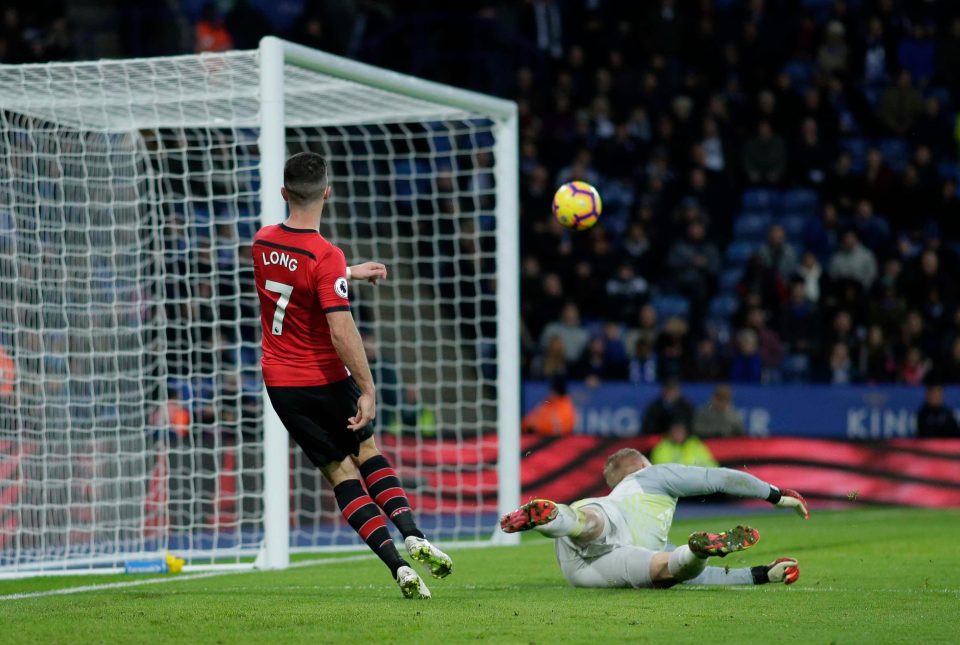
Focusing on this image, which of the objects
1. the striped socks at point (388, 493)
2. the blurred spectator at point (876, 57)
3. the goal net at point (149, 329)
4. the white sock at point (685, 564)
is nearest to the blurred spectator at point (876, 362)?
the goal net at point (149, 329)

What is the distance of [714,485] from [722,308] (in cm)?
1099

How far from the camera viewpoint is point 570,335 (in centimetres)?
1664

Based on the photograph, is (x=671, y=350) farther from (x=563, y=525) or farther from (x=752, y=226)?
(x=563, y=525)

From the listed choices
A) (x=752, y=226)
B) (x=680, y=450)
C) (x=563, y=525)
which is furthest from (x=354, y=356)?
(x=752, y=226)

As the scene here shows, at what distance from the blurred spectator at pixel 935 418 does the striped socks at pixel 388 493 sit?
9297 millimetres

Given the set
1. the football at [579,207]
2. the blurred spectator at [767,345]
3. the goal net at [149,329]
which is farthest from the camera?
the blurred spectator at [767,345]

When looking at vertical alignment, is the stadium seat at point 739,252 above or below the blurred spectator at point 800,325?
above

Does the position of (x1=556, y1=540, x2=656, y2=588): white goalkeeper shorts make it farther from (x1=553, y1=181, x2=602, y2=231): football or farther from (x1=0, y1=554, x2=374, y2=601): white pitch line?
(x1=553, y1=181, x2=602, y2=231): football

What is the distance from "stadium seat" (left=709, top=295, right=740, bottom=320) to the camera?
18.0 m

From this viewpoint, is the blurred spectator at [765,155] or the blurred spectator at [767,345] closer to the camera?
the blurred spectator at [767,345]

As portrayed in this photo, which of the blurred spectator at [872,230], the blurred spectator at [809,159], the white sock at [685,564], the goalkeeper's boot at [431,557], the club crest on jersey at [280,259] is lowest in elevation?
the white sock at [685,564]

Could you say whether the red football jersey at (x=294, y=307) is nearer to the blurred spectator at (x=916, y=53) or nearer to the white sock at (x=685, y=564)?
the white sock at (x=685, y=564)

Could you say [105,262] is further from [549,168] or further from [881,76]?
[881,76]

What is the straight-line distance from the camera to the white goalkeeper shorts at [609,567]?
727cm
